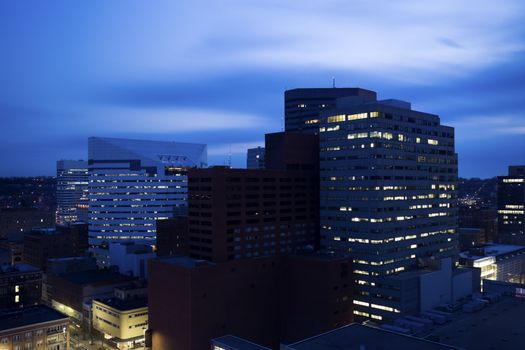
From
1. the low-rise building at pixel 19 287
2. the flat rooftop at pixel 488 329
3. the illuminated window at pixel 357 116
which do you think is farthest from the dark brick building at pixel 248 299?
the low-rise building at pixel 19 287

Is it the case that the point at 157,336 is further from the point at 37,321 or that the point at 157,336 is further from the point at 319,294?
the point at 319,294

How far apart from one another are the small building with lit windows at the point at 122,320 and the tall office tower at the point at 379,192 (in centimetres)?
5512

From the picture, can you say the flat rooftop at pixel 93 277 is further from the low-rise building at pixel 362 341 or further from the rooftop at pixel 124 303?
the low-rise building at pixel 362 341

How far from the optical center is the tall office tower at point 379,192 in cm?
12006

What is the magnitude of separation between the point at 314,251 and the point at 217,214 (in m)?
36.2

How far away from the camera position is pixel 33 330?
105m

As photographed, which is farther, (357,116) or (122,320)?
(357,116)

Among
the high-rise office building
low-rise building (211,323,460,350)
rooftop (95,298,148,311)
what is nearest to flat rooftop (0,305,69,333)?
rooftop (95,298,148,311)

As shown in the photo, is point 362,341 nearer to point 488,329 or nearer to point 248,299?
point 488,329

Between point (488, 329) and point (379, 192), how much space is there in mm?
41406

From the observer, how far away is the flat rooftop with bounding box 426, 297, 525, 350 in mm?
83438

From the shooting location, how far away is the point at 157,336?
358ft

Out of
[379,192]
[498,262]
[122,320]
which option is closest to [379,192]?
[379,192]

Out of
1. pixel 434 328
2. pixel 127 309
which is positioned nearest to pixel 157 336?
pixel 127 309
